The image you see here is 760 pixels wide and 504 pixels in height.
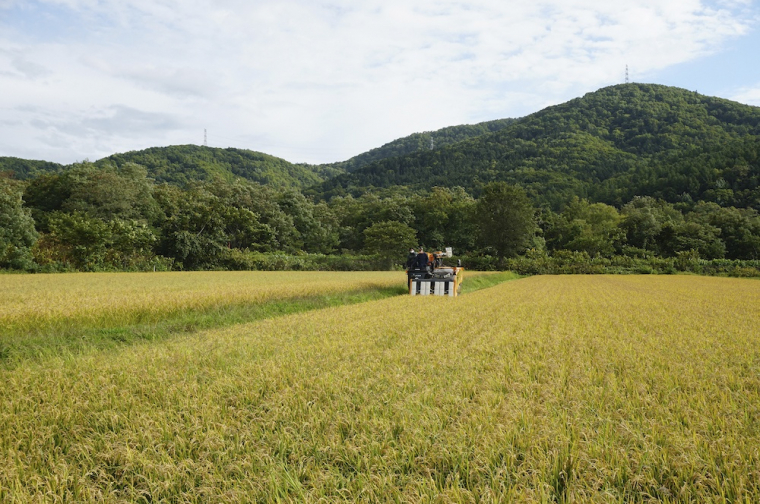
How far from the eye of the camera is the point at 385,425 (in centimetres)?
383

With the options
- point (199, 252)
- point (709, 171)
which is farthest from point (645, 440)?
point (709, 171)

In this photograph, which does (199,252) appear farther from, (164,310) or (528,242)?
(528,242)

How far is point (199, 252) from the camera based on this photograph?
142 feet

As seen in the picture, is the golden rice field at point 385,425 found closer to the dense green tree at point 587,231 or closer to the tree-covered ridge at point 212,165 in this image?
the dense green tree at point 587,231

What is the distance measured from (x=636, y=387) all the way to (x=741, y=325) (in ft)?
26.6

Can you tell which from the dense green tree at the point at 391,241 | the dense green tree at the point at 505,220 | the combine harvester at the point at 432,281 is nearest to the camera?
the combine harvester at the point at 432,281

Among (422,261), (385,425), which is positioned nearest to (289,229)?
(422,261)

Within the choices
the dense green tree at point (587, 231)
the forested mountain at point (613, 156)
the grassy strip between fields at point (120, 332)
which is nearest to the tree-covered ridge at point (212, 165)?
the forested mountain at point (613, 156)

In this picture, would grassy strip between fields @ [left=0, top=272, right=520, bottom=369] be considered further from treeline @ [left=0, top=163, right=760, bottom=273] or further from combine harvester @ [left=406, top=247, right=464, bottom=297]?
treeline @ [left=0, top=163, right=760, bottom=273]

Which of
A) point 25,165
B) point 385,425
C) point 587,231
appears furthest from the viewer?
point 25,165

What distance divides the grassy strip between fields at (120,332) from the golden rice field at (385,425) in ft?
4.27

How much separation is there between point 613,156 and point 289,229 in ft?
320

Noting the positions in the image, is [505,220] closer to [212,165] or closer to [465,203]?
[465,203]

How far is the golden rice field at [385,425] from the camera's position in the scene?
9.84ft
